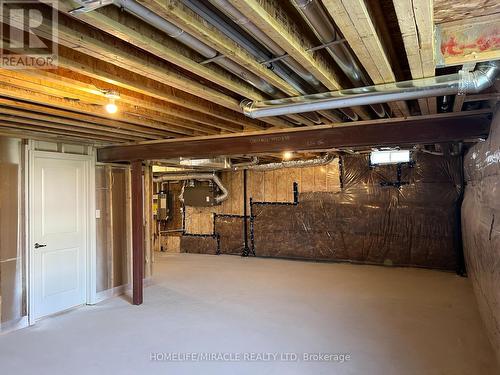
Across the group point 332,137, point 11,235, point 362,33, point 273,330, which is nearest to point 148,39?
point 362,33

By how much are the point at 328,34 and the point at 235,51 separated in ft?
1.41

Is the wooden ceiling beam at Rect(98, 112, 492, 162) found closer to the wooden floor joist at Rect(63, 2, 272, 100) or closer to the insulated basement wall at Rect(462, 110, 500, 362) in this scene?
the insulated basement wall at Rect(462, 110, 500, 362)

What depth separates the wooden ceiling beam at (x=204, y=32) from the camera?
4.22ft

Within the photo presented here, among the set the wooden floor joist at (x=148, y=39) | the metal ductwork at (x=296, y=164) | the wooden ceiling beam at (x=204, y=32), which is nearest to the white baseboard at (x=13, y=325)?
the wooden floor joist at (x=148, y=39)

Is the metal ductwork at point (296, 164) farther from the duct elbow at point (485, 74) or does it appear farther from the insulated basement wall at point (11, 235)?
the duct elbow at point (485, 74)

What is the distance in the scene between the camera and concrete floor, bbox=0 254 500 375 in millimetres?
2859

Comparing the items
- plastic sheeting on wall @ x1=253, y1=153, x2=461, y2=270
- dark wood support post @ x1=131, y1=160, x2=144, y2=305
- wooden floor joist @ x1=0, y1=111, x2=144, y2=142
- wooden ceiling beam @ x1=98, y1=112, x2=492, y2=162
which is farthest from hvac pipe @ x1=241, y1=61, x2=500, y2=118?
plastic sheeting on wall @ x1=253, y1=153, x2=461, y2=270

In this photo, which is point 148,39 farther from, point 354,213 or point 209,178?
point 209,178

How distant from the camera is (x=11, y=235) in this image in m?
3.73

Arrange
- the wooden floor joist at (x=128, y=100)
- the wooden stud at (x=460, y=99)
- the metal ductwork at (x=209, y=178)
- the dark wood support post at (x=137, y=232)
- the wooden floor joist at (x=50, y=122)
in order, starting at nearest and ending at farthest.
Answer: the wooden stud at (x=460, y=99) → the wooden floor joist at (x=128, y=100) → the wooden floor joist at (x=50, y=122) → the dark wood support post at (x=137, y=232) → the metal ductwork at (x=209, y=178)

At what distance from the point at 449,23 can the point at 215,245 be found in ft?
23.0

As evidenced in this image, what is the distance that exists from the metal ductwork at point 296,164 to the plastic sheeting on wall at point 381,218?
0.41 meters

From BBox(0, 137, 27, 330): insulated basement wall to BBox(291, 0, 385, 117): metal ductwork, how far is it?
3510mm

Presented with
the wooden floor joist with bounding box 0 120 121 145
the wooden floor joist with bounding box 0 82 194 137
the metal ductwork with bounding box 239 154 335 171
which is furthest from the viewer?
the metal ductwork with bounding box 239 154 335 171
